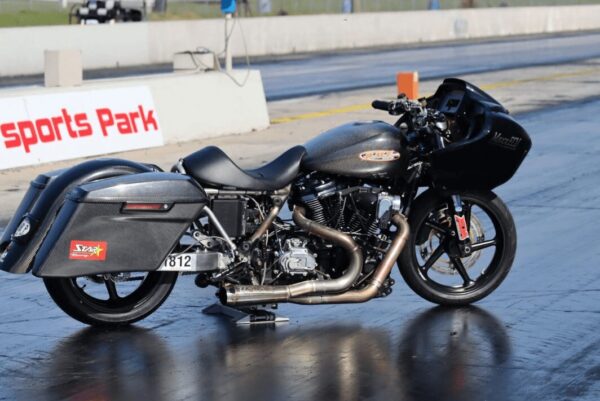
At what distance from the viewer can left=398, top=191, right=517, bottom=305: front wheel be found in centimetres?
803

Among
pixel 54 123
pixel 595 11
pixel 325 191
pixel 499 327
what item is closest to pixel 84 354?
pixel 325 191

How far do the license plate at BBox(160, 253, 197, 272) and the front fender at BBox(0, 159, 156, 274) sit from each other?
0.62 meters

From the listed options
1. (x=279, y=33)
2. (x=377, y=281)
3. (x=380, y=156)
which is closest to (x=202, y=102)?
(x=380, y=156)

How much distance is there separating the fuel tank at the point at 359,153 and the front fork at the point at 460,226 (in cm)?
48

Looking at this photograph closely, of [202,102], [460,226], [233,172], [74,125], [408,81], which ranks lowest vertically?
[408,81]

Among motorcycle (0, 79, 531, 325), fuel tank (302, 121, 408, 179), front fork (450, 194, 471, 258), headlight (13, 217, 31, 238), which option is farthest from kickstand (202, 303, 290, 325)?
headlight (13, 217, 31, 238)

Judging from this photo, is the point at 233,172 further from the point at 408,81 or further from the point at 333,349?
the point at 408,81

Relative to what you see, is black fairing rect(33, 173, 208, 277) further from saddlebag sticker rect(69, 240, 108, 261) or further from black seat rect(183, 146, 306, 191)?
black seat rect(183, 146, 306, 191)

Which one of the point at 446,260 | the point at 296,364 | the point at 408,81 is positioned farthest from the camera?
the point at 408,81

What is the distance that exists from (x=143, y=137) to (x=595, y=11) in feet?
151

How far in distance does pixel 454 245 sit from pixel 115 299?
218cm

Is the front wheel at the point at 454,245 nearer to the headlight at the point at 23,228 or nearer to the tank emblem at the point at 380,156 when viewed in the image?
the tank emblem at the point at 380,156

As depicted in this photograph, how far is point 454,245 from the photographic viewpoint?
26.7 ft

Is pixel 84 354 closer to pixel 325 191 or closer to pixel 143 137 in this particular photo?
pixel 325 191
